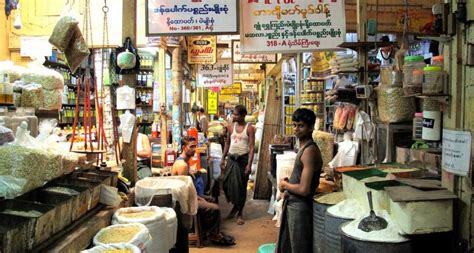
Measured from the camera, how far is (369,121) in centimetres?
455

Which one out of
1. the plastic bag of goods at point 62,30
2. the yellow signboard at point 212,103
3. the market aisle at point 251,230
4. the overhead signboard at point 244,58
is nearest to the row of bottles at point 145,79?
the overhead signboard at point 244,58

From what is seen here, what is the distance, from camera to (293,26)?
5020 millimetres

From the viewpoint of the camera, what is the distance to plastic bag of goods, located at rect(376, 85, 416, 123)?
3.87 m

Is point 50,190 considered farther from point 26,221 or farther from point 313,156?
point 313,156

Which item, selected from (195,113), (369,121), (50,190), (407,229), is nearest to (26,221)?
(50,190)

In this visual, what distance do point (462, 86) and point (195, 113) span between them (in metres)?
12.9

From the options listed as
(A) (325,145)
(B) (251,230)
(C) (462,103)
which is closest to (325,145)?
(A) (325,145)

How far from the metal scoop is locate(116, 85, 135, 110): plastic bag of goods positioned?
348cm

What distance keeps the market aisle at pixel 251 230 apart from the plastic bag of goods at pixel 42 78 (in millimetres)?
2816

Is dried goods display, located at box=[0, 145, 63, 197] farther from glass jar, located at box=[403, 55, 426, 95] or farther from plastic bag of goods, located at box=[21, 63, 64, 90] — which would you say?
glass jar, located at box=[403, 55, 426, 95]

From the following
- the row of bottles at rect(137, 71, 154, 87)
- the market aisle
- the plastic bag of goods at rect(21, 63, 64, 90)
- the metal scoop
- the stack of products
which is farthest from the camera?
the row of bottles at rect(137, 71, 154, 87)

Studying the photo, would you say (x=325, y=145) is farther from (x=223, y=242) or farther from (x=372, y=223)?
(x=372, y=223)

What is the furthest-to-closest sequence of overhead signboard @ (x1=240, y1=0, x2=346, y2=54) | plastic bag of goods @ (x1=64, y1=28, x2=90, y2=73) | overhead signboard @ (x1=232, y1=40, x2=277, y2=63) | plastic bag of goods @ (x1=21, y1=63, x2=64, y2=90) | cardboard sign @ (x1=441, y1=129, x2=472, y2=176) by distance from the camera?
overhead signboard @ (x1=232, y1=40, x2=277, y2=63)
overhead signboard @ (x1=240, y1=0, x2=346, y2=54)
plastic bag of goods @ (x1=21, y1=63, x2=64, y2=90)
plastic bag of goods @ (x1=64, y1=28, x2=90, y2=73)
cardboard sign @ (x1=441, y1=129, x2=472, y2=176)

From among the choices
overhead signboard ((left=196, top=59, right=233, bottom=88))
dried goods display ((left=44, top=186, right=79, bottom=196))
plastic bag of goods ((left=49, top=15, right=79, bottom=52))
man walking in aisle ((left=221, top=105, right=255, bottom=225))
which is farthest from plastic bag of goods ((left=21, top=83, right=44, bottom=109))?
overhead signboard ((left=196, top=59, right=233, bottom=88))
